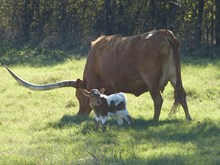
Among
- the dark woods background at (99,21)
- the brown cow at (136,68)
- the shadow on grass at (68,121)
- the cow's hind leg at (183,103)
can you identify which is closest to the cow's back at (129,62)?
the brown cow at (136,68)

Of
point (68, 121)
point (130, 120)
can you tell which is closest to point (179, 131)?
point (130, 120)

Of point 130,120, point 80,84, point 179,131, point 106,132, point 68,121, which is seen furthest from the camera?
Answer: point 80,84

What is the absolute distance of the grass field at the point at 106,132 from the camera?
24.9 ft

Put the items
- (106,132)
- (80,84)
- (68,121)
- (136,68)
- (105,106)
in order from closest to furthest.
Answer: (106,132)
(105,106)
(68,121)
(136,68)
(80,84)

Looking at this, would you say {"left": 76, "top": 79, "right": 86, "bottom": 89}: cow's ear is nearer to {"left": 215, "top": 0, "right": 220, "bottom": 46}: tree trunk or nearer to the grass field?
the grass field

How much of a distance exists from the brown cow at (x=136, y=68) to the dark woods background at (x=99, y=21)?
8.57m

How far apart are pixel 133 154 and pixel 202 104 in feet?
18.6

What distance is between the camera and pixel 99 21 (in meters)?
22.7

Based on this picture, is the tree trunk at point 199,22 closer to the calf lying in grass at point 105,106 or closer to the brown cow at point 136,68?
the brown cow at point 136,68

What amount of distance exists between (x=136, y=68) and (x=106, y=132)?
2055 millimetres

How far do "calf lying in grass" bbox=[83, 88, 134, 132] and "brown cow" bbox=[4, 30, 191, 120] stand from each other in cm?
101

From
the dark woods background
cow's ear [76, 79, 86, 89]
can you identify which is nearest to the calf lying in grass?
cow's ear [76, 79, 86, 89]

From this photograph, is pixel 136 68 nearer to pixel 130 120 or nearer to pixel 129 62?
pixel 129 62

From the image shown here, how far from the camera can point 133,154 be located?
7.61 meters
